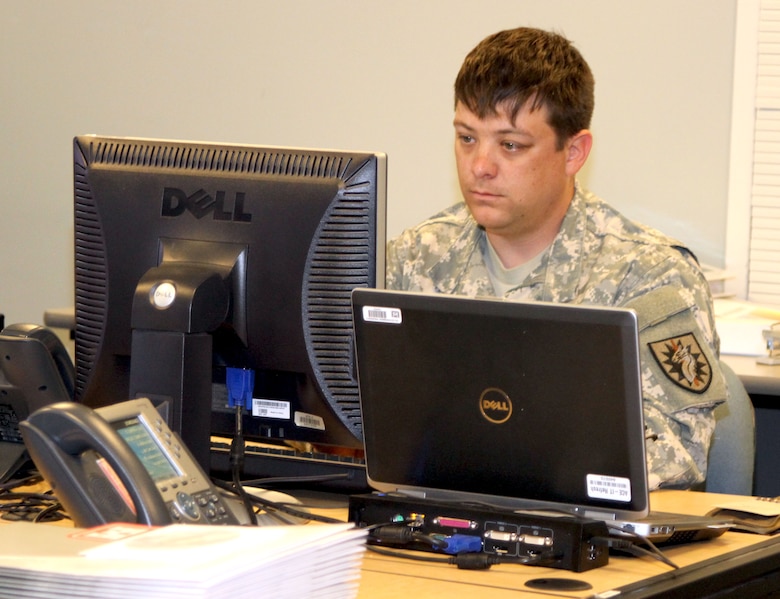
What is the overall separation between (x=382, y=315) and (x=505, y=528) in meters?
0.27

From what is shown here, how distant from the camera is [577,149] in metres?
2.17

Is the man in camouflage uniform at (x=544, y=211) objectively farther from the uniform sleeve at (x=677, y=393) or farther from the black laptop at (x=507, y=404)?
the black laptop at (x=507, y=404)

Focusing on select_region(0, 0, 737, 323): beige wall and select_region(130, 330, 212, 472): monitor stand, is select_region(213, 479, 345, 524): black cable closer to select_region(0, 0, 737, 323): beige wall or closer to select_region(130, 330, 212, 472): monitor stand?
select_region(130, 330, 212, 472): monitor stand

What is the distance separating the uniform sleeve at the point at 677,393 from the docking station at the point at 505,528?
1.36 ft

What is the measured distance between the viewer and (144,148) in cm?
155

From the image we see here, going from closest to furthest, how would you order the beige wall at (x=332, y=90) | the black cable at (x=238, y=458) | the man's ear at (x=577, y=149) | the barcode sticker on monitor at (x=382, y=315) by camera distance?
the barcode sticker on monitor at (x=382, y=315) → the black cable at (x=238, y=458) → the man's ear at (x=577, y=149) → the beige wall at (x=332, y=90)

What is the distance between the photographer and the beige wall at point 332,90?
10.00ft

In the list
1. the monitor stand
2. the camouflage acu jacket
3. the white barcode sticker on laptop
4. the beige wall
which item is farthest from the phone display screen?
the beige wall

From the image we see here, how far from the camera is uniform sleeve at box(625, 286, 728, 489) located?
1740 mm

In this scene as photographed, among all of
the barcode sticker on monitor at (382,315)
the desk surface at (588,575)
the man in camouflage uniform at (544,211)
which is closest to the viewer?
the desk surface at (588,575)

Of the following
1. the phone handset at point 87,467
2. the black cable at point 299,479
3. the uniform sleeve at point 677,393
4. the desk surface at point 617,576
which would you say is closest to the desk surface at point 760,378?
the uniform sleeve at point 677,393

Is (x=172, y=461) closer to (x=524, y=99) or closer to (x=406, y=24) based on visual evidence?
(x=524, y=99)

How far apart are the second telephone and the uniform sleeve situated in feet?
2.34

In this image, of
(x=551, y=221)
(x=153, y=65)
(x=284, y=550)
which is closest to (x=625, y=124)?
(x=551, y=221)
